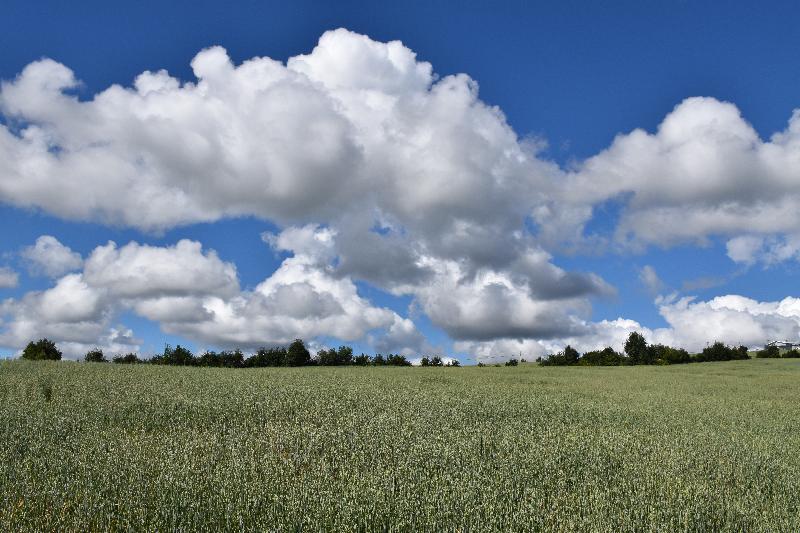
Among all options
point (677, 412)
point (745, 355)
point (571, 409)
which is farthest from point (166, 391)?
point (745, 355)

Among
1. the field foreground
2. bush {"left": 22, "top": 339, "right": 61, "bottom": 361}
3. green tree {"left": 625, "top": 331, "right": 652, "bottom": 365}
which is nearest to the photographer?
the field foreground

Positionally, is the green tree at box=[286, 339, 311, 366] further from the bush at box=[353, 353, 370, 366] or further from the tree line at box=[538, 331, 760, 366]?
the tree line at box=[538, 331, 760, 366]

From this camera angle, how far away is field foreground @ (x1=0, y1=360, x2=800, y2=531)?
5.79 m

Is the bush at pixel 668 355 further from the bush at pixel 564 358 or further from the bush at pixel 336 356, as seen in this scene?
the bush at pixel 336 356

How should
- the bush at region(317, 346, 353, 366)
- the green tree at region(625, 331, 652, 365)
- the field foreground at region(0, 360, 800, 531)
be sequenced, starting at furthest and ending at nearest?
the green tree at region(625, 331, 652, 365), the bush at region(317, 346, 353, 366), the field foreground at region(0, 360, 800, 531)

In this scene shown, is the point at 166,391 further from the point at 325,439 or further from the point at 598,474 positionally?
the point at 598,474

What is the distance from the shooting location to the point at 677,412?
16859 millimetres

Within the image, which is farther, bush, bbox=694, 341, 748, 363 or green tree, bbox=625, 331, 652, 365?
green tree, bbox=625, 331, 652, 365

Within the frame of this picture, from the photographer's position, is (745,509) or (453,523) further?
(745,509)

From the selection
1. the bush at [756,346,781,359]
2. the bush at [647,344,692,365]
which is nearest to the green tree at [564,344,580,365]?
the bush at [647,344,692,365]

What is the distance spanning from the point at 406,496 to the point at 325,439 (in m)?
3.25

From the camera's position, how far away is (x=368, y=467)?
24.9 ft

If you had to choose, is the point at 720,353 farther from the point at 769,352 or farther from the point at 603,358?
the point at 603,358

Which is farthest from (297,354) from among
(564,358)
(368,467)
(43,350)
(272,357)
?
(368,467)
